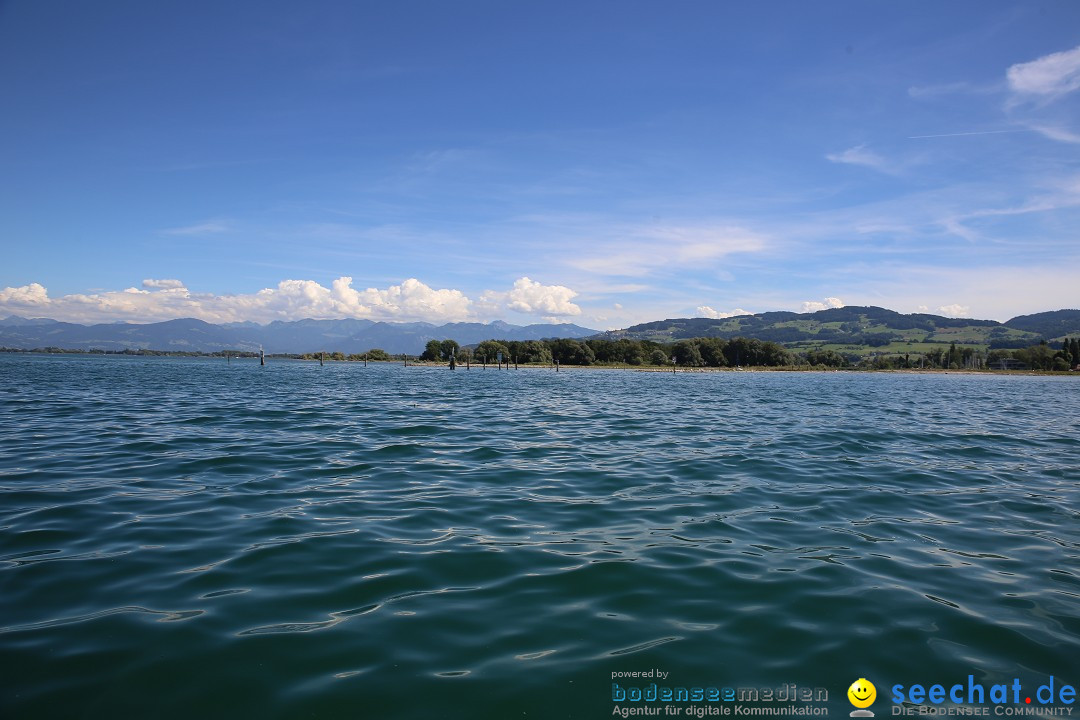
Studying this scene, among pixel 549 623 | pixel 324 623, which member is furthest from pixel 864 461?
pixel 324 623

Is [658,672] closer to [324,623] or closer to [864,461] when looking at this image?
[324,623]

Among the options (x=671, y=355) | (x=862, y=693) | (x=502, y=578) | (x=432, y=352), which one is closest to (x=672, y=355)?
(x=671, y=355)

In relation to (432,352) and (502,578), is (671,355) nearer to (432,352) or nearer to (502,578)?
(432,352)

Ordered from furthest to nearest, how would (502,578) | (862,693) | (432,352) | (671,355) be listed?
(432,352), (671,355), (502,578), (862,693)

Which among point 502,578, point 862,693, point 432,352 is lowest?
point 862,693

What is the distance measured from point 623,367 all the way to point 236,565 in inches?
6403

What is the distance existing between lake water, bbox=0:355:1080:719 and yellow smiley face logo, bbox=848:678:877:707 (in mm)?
72

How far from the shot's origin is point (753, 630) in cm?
537

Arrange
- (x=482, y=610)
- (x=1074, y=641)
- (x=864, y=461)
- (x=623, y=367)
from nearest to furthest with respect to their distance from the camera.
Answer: (x=1074, y=641) < (x=482, y=610) < (x=864, y=461) < (x=623, y=367)

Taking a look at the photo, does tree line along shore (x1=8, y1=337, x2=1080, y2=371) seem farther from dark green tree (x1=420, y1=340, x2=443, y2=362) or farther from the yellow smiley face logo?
the yellow smiley face logo

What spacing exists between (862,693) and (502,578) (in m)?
3.62

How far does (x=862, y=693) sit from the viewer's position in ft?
14.8

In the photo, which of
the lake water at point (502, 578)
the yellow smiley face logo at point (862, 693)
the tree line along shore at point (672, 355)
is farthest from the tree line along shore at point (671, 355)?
the yellow smiley face logo at point (862, 693)

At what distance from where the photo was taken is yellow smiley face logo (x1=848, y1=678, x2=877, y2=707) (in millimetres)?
4418
